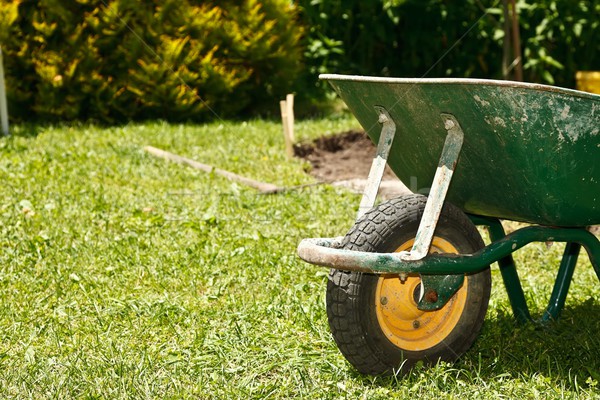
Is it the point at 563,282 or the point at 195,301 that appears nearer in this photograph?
the point at 563,282

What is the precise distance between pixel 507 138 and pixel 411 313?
69 centimetres

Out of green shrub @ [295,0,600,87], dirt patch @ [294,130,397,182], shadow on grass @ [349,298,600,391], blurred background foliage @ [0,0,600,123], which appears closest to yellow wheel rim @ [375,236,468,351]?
shadow on grass @ [349,298,600,391]

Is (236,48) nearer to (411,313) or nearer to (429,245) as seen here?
Result: (411,313)

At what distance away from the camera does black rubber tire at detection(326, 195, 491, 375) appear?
2785mm

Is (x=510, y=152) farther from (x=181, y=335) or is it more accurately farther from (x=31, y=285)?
(x=31, y=285)

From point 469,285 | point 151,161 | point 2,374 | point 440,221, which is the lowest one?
point 151,161

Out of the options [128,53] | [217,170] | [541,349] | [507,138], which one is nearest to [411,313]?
[541,349]

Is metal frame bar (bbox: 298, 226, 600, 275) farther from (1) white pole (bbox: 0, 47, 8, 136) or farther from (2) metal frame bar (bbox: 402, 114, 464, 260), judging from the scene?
(1) white pole (bbox: 0, 47, 8, 136)

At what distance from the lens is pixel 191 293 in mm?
3754

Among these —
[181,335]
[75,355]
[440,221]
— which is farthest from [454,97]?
[75,355]

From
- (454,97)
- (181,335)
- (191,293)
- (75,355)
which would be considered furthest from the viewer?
(191,293)

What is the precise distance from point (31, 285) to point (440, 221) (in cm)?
189

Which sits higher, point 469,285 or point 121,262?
point 469,285

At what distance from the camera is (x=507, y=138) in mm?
2689
